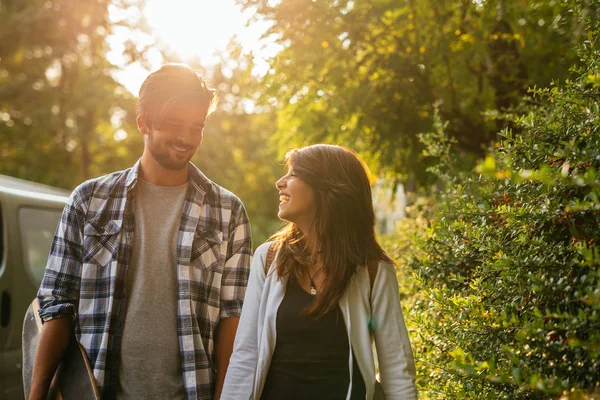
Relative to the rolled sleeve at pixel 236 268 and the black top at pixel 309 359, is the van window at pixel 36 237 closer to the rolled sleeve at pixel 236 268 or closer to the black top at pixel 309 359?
the rolled sleeve at pixel 236 268

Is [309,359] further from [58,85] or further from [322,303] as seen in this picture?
[58,85]

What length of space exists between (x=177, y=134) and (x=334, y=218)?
77cm

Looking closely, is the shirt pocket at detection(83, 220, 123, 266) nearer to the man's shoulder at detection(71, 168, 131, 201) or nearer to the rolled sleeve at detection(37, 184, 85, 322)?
the rolled sleeve at detection(37, 184, 85, 322)

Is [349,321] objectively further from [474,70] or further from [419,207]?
[474,70]

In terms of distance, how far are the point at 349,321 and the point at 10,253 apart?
10.6 feet

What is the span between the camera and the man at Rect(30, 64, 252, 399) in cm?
267

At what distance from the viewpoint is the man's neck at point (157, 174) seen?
2.98 metres

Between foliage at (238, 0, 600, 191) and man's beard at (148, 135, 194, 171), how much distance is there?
9.73ft

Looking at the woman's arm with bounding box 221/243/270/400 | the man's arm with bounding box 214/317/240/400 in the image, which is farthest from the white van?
the woman's arm with bounding box 221/243/270/400

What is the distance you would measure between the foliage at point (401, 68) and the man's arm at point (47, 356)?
11.7ft

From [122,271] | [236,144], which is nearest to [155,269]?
[122,271]

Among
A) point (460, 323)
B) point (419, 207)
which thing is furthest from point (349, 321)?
point (419, 207)

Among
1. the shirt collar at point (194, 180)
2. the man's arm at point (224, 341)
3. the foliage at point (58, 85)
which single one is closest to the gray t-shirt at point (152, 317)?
the shirt collar at point (194, 180)

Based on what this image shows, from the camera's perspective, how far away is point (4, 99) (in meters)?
16.9
